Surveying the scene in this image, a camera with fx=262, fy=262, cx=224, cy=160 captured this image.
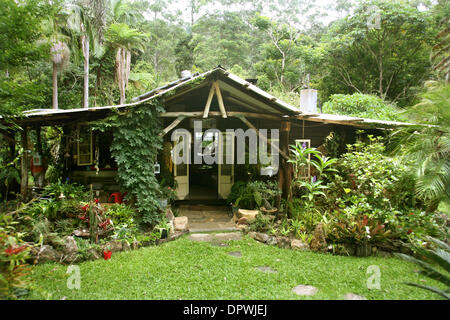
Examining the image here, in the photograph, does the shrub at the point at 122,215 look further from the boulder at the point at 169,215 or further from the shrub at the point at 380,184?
the shrub at the point at 380,184

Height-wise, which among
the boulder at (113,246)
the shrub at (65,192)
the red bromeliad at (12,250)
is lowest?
the boulder at (113,246)

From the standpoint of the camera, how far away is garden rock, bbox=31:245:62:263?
4.57m

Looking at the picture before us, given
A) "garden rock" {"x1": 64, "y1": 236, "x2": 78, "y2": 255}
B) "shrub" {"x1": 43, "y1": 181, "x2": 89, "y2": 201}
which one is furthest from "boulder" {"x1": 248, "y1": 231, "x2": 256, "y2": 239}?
"shrub" {"x1": 43, "y1": 181, "x2": 89, "y2": 201}

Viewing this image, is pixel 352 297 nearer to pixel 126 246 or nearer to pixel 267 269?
pixel 267 269

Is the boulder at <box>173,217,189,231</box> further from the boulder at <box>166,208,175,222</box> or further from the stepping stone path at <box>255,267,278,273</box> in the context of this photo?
the stepping stone path at <box>255,267,278,273</box>

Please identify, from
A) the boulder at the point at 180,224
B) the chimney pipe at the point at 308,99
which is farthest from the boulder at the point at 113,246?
the chimney pipe at the point at 308,99

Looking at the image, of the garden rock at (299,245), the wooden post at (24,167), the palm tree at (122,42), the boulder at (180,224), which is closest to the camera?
the garden rock at (299,245)

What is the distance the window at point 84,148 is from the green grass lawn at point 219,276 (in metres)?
3.84

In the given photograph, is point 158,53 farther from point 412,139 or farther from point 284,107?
point 412,139

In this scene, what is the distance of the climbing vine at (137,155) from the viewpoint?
5.95m

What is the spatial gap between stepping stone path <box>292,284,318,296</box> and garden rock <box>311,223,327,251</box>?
141 cm

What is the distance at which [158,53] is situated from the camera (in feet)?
93.1

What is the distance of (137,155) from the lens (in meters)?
6.05
